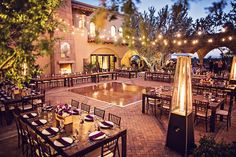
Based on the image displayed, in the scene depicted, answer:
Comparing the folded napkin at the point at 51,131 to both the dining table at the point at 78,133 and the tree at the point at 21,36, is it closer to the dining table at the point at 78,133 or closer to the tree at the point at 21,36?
the dining table at the point at 78,133

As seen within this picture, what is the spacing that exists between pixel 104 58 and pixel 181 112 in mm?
16527

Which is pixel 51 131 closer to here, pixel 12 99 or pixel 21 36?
pixel 21 36

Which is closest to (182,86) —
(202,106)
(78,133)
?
(202,106)

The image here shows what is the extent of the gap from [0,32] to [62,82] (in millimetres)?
12678

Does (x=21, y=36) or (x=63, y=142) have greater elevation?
(x=21, y=36)

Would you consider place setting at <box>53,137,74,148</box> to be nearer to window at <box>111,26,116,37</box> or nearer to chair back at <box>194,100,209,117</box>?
chair back at <box>194,100,209,117</box>

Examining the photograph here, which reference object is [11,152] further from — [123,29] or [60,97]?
[60,97]

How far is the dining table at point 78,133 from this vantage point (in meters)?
3.31

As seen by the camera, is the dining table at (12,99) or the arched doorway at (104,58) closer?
the dining table at (12,99)

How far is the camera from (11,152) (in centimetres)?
473

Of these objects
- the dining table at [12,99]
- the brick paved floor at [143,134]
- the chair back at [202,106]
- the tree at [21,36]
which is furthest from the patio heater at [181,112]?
the dining table at [12,99]

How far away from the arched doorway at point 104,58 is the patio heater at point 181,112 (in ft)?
47.4

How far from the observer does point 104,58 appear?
20625 millimetres

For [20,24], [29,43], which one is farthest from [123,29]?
[20,24]
